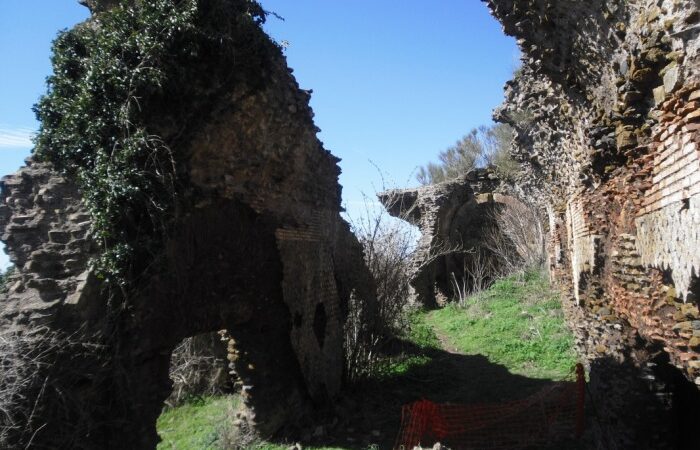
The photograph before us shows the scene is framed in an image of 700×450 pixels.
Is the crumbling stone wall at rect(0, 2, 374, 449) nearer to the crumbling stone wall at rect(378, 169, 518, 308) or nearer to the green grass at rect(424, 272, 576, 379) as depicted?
the green grass at rect(424, 272, 576, 379)

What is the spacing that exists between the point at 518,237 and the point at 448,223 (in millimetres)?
2946

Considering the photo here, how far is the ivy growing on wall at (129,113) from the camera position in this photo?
505cm

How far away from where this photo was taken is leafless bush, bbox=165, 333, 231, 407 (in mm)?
9398

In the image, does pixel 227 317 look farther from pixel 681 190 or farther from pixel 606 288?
pixel 681 190

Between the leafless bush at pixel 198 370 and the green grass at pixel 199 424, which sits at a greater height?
the leafless bush at pixel 198 370

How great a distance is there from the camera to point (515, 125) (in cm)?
1104

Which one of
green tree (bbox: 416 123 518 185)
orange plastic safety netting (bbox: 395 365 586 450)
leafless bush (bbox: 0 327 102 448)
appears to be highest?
green tree (bbox: 416 123 518 185)

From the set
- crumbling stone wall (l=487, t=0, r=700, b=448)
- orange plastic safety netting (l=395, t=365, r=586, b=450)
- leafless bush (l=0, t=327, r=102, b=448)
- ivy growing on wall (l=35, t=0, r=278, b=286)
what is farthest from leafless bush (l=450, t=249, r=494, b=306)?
leafless bush (l=0, t=327, r=102, b=448)

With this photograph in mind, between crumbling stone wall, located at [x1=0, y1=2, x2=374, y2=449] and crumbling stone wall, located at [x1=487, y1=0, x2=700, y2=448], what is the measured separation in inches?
140

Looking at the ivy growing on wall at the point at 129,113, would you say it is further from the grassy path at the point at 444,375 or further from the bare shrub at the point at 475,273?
the bare shrub at the point at 475,273

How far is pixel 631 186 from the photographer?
4.05 metres

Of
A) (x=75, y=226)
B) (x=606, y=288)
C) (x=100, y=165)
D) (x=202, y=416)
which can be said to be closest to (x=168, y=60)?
(x=100, y=165)

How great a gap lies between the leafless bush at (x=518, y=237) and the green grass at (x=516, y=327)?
3.23 feet

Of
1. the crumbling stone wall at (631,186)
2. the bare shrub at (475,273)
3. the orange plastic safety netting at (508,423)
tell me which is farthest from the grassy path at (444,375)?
the bare shrub at (475,273)
